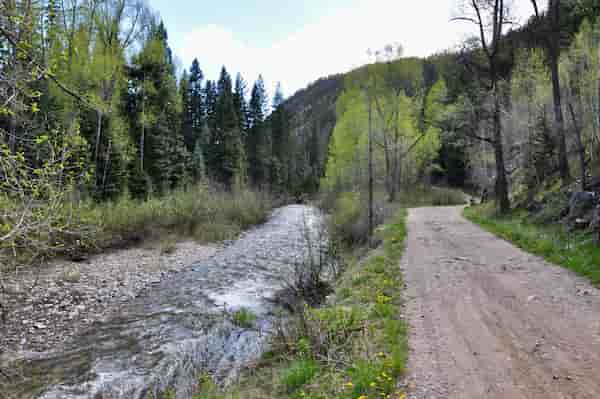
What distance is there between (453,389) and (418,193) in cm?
3015

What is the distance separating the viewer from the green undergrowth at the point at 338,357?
350cm

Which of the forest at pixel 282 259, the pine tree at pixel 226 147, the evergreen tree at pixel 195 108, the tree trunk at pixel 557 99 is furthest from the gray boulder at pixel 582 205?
the evergreen tree at pixel 195 108

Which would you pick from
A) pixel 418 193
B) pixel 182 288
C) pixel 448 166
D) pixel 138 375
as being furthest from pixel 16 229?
pixel 448 166

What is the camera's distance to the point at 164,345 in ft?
21.3

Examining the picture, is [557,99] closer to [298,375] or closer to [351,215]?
[351,215]

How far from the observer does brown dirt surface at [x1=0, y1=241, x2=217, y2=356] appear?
6949mm

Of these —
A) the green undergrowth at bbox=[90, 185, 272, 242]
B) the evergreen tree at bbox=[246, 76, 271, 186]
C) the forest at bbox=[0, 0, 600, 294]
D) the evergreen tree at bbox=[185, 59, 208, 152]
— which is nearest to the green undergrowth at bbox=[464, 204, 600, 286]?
the forest at bbox=[0, 0, 600, 294]

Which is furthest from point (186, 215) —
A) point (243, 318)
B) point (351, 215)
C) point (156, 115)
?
point (156, 115)

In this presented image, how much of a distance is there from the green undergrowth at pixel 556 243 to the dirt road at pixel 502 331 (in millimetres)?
284

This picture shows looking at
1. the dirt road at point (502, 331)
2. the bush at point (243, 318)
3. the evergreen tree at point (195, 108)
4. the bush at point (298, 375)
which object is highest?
the evergreen tree at point (195, 108)

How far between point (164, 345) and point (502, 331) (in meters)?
5.77

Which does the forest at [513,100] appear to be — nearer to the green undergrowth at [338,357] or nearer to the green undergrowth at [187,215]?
the green undergrowth at [338,357]

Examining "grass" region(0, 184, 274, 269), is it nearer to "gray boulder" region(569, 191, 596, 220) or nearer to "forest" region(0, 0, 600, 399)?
"forest" region(0, 0, 600, 399)

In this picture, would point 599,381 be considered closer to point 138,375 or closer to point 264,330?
point 264,330
